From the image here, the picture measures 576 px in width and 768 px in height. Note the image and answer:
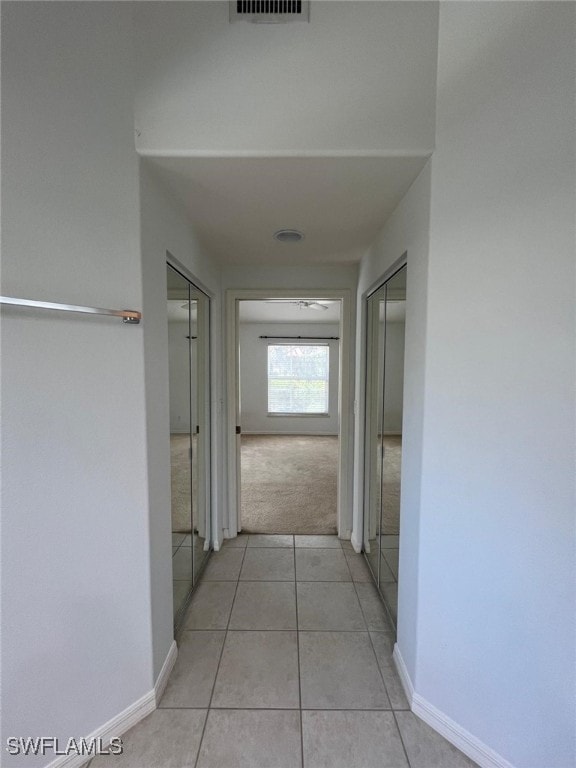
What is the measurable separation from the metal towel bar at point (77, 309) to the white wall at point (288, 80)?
0.65m

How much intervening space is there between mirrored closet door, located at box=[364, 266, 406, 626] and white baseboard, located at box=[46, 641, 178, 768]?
1.23 meters

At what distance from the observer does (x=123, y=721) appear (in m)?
1.23

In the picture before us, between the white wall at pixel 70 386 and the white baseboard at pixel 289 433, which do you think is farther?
the white baseboard at pixel 289 433

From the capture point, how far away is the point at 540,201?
958mm

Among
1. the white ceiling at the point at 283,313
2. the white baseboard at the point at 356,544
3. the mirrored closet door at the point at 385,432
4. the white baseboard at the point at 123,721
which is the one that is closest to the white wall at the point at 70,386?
the white baseboard at the point at 123,721

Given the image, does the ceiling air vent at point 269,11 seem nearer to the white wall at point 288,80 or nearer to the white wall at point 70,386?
the white wall at point 288,80

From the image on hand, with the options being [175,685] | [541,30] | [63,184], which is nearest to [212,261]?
[63,184]

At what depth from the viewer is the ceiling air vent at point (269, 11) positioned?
1100 mm

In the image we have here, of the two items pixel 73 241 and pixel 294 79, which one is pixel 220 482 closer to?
pixel 73 241

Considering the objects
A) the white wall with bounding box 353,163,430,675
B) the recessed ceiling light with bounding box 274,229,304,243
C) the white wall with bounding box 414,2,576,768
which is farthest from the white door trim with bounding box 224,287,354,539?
the white wall with bounding box 414,2,576,768

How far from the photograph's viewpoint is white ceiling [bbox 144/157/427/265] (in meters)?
1.24

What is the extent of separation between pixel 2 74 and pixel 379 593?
2916 millimetres

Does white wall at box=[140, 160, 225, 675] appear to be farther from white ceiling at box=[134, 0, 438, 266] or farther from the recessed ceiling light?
the recessed ceiling light

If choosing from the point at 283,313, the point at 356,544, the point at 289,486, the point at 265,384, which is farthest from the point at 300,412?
the point at 356,544
